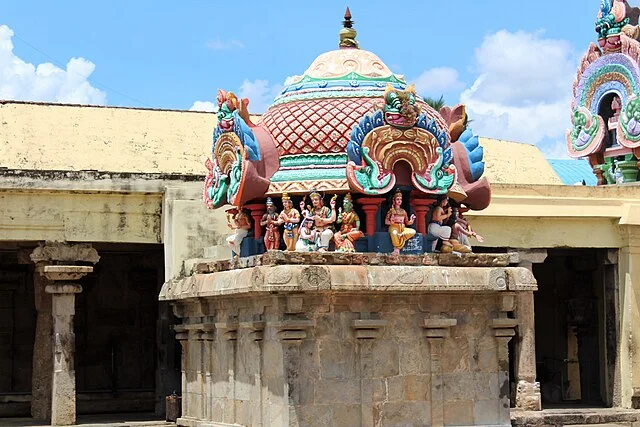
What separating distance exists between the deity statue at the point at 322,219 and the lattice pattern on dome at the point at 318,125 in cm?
60

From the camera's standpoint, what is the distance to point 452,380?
1370 cm

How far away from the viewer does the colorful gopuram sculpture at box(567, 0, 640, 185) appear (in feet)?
86.2

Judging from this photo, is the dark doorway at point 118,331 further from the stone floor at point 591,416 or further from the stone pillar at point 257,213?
the stone pillar at point 257,213

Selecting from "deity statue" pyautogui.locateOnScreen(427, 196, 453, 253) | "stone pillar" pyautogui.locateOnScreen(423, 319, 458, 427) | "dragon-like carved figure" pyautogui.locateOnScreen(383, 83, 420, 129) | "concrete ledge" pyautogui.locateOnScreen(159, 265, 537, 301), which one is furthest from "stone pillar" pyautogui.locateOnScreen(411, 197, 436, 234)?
"stone pillar" pyautogui.locateOnScreen(423, 319, 458, 427)

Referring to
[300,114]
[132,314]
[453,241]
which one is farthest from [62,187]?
[132,314]

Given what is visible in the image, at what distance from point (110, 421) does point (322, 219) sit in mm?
8739

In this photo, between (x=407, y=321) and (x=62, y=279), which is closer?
(x=407, y=321)

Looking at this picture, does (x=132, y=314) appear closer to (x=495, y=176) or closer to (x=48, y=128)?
(x=48, y=128)

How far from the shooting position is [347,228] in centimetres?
1374

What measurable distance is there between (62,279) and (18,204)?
127 cm

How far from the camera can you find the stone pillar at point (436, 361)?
13.5m

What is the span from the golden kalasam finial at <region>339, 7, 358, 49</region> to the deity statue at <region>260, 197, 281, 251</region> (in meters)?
2.29

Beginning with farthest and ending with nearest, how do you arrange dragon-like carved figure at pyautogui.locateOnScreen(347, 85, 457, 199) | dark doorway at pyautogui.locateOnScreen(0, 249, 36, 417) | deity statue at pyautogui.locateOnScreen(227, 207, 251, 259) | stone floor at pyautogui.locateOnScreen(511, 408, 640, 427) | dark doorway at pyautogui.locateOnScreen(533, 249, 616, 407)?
dark doorway at pyautogui.locateOnScreen(0, 249, 36, 417) < dark doorway at pyautogui.locateOnScreen(533, 249, 616, 407) < stone floor at pyautogui.locateOnScreen(511, 408, 640, 427) < deity statue at pyautogui.locateOnScreen(227, 207, 251, 259) < dragon-like carved figure at pyautogui.locateOnScreen(347, 85, 457, 199)

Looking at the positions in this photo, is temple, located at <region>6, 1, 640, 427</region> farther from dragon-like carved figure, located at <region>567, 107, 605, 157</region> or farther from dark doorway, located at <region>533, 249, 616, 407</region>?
dragon-like carved figure, located at <region>567, 107, 605, 157</region>
